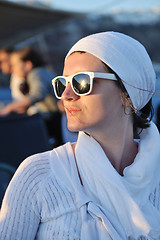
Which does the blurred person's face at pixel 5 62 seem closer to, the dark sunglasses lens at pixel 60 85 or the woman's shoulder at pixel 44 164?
the dark sunglasses lens at pixel 60 85

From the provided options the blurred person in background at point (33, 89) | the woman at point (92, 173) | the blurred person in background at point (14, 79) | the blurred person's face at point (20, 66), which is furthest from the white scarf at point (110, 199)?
the blurred person in background at point (14, 79)

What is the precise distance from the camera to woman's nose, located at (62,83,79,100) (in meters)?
1.26

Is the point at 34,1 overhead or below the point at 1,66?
overhead

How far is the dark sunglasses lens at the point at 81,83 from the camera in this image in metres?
1.23

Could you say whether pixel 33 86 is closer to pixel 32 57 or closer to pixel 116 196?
pixel 32 57

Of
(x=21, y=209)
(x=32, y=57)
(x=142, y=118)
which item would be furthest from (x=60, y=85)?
(x=32, y=57)

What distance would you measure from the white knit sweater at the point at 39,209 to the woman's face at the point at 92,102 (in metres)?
0.21

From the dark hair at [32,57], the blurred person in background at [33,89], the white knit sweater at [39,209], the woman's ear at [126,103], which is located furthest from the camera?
the dark hair at [32,57]

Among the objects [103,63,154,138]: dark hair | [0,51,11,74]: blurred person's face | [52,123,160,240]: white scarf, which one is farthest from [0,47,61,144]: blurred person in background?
[52,123,160,240]: white scarf

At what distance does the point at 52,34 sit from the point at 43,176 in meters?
19.1

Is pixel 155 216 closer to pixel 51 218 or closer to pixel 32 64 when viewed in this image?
pixel 51 218

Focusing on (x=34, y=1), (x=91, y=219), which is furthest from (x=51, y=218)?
(x=34, y=1)

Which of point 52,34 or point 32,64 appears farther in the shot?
point 52,34

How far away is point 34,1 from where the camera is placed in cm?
1474
